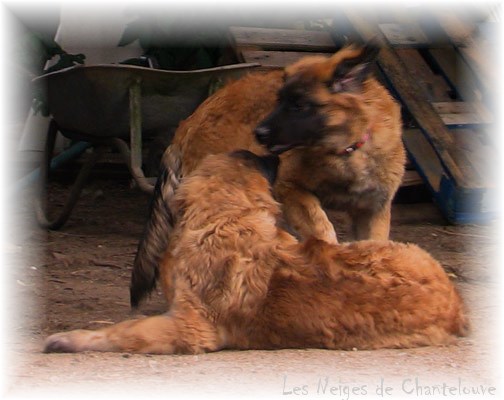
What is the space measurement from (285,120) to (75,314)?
5.13ft

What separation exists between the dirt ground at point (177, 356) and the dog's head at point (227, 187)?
722mm

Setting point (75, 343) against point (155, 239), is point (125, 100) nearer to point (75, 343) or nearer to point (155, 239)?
point (155, 239)

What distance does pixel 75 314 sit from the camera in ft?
17.4

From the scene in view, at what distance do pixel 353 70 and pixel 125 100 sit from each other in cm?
191

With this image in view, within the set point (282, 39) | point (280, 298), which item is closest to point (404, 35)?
point (282, 39)

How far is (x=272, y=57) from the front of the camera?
7441 mm

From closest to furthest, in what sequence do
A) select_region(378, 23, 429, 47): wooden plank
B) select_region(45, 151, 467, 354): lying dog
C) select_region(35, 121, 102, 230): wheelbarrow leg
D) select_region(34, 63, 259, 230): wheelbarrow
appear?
1. select_region(45, 151, 467, 354): lying dog
2. select_region(34, 63, 259, 230): wheelbarrow
3. select_region(35, 121, 102, 230): wheelbarrow leg
4. select_region(378, 23, 429, 47): wooden plank

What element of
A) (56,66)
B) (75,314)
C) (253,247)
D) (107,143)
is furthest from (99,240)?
(253,247)

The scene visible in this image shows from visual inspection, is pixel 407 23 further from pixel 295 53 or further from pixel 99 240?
pixel 99 240

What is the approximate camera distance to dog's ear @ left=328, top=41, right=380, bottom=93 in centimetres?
525

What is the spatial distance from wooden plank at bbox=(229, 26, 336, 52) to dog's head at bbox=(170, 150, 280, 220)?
2939 millimetres

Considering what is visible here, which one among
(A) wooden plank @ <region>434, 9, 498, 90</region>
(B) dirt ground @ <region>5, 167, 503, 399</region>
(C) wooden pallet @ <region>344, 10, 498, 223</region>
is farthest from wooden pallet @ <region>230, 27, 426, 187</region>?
(B) dirt ground @ <region>5, 167, 503, 399</region>

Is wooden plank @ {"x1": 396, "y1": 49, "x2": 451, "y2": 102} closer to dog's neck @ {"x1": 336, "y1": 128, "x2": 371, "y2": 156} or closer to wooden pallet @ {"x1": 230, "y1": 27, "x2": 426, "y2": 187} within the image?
wooden pallet @ {"x1": 230, "y1": 27, "x2": 426, "y2": 187}

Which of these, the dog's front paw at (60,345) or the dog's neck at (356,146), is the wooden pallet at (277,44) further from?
the dog's front paw at (60,345)
